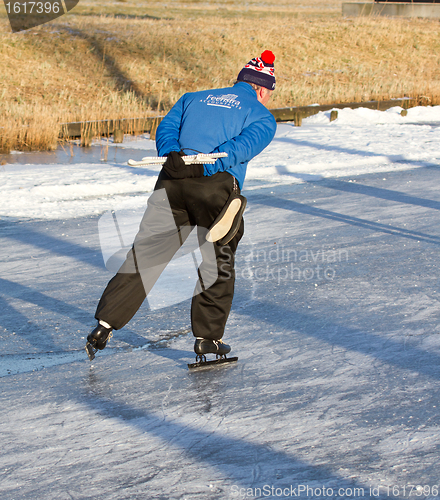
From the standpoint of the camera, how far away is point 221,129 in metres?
3.31

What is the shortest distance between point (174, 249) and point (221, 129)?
73 centimetres

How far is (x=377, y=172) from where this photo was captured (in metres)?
10.0

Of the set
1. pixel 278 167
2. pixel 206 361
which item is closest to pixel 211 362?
pixel 206 361

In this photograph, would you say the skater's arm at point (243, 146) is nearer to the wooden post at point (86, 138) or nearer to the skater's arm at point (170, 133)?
the skater's arm at point (170, 133)

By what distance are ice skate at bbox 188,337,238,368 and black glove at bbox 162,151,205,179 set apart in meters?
0.96

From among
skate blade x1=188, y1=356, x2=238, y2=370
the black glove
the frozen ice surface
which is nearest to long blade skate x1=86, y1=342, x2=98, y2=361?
the frozen ice surface

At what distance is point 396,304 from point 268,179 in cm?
519

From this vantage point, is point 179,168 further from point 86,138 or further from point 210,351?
point 86,138

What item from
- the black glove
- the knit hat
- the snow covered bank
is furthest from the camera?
the snow covered bank

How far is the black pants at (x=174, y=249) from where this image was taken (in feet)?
10.8

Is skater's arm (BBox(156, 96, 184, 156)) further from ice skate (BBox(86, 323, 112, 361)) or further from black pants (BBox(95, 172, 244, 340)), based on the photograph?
ice skate (BBox(86, 323, 112, 361))

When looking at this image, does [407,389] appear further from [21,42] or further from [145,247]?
[21,42]

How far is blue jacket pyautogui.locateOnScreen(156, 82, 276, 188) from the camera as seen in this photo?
3264 millimetres

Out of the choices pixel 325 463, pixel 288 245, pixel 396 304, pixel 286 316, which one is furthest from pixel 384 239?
pixel 325 463
